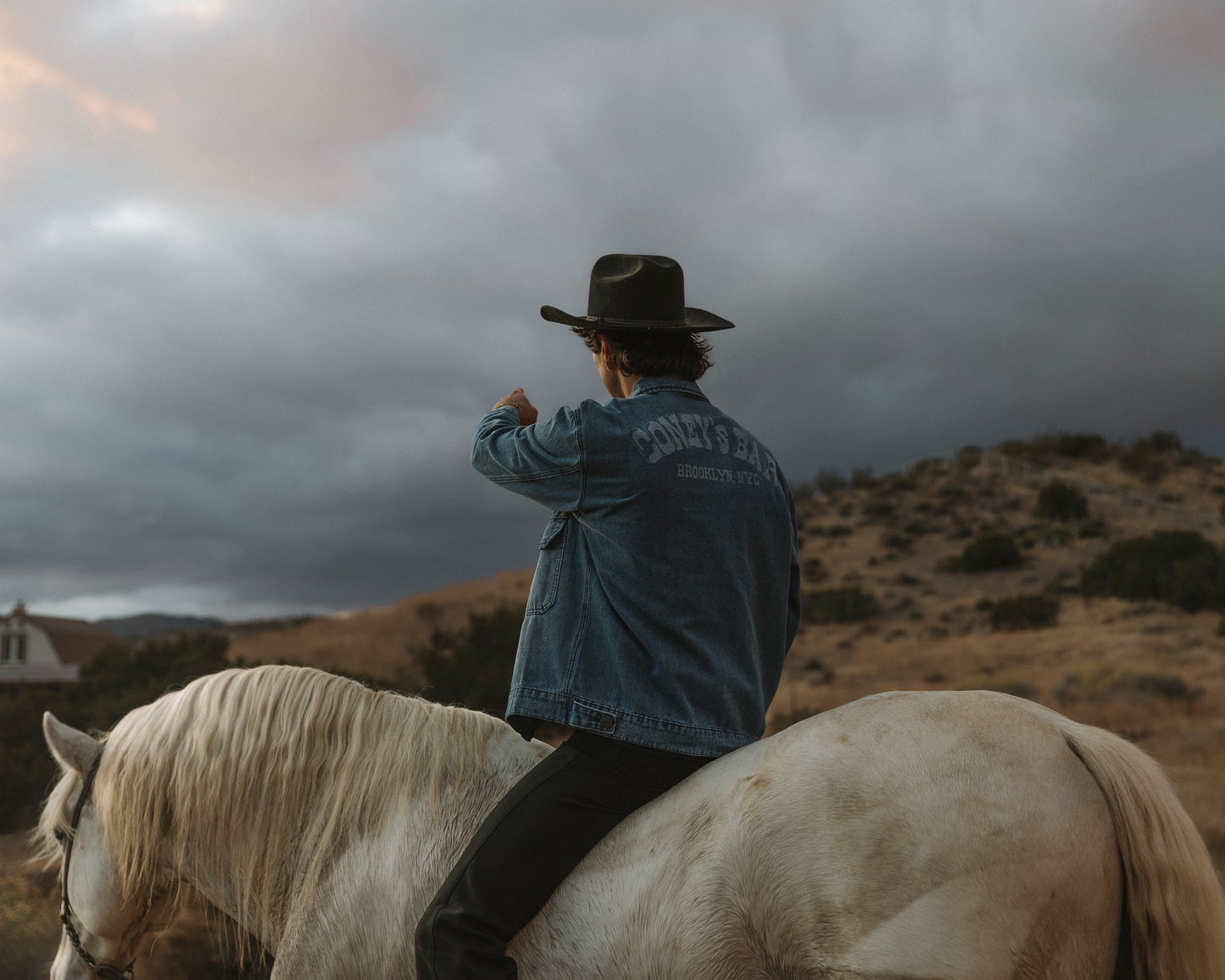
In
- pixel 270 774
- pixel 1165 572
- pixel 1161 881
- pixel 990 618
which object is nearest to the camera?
pixel 1161 881

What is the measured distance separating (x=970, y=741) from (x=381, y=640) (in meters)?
25.9

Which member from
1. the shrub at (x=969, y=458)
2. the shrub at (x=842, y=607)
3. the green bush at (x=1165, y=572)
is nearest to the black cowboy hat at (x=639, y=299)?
the green bush at (x=1165, y=572)

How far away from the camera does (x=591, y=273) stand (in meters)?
2.60

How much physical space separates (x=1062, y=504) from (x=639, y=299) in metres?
48.3

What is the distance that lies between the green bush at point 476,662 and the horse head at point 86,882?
12391 millimetres

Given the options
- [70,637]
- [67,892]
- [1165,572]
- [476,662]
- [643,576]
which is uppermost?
[643,576]

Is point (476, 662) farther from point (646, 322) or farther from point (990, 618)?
point (990, 618)

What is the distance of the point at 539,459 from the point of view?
224cm

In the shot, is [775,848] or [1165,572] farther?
[1165,572]

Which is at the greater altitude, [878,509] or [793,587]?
[793,587]

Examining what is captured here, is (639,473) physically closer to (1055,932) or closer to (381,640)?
(1055,932)

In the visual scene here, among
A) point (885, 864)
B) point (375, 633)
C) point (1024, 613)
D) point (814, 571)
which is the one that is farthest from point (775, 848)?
point (814, 571)

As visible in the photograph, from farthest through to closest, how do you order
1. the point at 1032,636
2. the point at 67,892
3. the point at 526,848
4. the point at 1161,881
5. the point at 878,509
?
1. the point at 878,509
2. the point at 1032,636
3. the point at 67,892
4. the point at 526,848
5. the point at 1161,881

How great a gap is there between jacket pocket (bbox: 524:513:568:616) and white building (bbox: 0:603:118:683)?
25132mm
